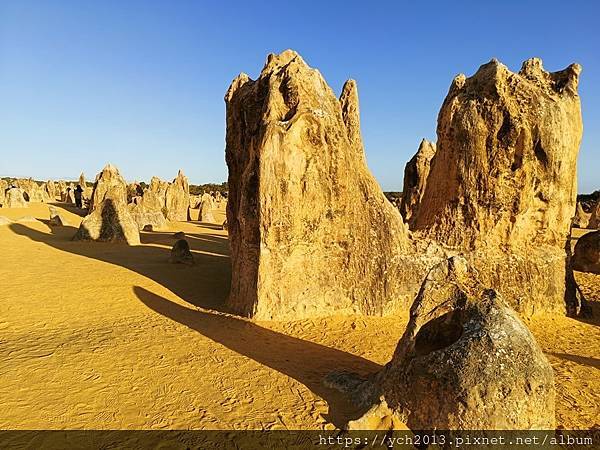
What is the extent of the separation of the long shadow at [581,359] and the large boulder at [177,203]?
28.9 m

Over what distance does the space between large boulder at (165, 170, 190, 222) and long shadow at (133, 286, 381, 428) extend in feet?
81.0

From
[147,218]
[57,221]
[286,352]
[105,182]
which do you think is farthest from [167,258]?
[57,221]

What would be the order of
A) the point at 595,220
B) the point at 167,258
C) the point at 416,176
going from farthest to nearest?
the point at 595,220
the point at 416,176
the point at 167,258

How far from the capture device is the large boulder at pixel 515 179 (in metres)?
8.68

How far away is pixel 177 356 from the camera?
6133 mm

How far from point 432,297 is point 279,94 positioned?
5.56 m

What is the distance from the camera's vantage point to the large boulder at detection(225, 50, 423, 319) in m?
8.01

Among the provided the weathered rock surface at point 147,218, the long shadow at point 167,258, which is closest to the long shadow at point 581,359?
the long shadow at point 167,258

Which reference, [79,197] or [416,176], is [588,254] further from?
[79,197]

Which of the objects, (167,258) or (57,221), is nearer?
(167,258)

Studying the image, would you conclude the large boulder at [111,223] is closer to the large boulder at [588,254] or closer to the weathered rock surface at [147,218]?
the weathered rock surface at [147,218]

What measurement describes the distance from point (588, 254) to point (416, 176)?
279 inches

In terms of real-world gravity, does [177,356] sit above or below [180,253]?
below

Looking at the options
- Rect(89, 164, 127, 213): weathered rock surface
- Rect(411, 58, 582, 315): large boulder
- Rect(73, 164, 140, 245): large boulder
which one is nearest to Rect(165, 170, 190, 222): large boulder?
Rect(89, 164, 127, 213): weathered rock surface
